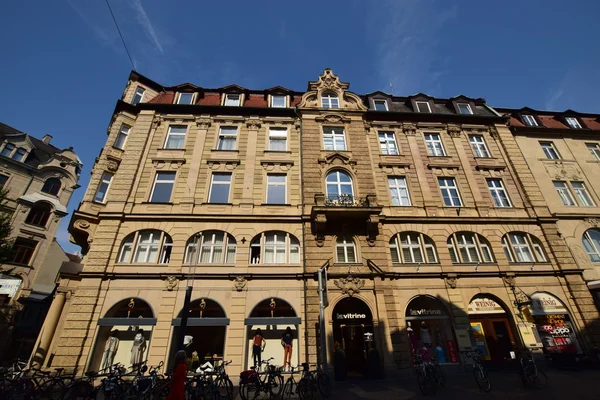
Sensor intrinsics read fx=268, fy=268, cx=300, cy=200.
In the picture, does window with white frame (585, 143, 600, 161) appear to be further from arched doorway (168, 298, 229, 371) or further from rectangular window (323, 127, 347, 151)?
arched doorway (168, 298, 229, 371)

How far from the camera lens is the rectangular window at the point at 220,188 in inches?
669

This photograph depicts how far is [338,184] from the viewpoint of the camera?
17781 millimetres

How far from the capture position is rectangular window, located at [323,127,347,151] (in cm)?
1938

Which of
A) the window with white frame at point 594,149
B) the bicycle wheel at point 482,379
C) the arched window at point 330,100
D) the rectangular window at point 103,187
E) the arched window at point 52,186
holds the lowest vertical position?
the bicycle wheel at point 482,379

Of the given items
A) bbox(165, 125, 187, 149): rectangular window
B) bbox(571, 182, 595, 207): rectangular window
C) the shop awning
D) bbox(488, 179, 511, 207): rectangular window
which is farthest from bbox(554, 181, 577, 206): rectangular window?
bbox(165, 125, 187, 149): rectangular window

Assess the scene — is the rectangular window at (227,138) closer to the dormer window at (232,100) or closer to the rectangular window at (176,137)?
the dormer window at (232,100)

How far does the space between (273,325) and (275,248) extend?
13.3 feet

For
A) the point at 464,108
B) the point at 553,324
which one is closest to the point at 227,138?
the point at 464,108

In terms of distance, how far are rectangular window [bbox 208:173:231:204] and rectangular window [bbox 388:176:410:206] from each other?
10.9 metres

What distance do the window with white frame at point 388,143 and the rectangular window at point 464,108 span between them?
23.2 feet

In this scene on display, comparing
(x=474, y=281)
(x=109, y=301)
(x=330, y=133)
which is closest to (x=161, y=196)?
(x=109, y=301)

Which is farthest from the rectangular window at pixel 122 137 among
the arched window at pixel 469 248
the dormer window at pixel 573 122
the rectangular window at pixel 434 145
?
A: the dormer window at pixel 573 122

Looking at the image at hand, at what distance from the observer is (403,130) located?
816 inches

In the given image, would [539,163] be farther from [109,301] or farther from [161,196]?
[109,301]
